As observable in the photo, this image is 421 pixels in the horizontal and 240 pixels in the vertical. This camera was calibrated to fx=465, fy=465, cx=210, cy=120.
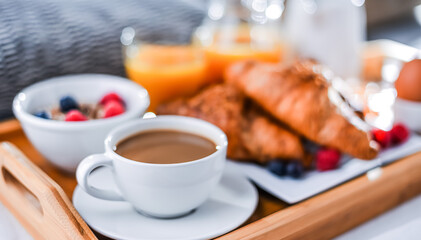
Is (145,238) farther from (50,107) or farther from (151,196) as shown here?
(50,107)

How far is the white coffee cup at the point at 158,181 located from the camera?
0.61m

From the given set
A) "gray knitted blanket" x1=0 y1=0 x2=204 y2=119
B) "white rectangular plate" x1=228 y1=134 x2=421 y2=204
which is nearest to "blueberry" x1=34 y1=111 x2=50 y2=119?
"gray knitted blanket" x1=0 y1=0 x2=204 y2=119

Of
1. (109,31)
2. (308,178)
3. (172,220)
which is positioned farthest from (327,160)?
(109,31)

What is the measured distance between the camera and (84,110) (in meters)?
0.87

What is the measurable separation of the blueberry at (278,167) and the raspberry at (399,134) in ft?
0.81

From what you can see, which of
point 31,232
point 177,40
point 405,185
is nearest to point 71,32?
point 177,40

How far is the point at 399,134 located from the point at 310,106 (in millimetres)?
197

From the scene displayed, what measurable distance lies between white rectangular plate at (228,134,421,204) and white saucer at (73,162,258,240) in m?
A: 0.04

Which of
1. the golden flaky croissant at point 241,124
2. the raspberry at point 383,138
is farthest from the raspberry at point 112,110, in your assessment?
the raspberry at point 383,138

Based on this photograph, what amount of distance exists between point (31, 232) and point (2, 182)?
0.37 feet

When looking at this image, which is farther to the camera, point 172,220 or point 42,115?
point 42,115

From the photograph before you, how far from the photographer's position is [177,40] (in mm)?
1132

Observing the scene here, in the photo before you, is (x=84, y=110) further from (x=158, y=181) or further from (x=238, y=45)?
(x=238, y=45)

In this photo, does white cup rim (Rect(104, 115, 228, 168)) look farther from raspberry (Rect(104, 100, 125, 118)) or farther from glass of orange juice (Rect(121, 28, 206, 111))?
glass of orange juice (Rect(121, 28, 206, 111))
